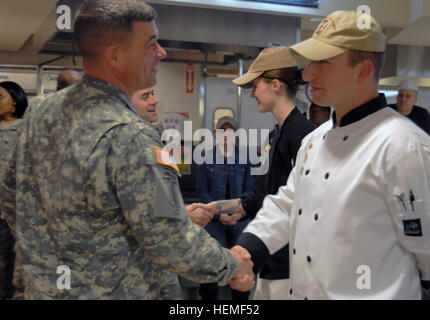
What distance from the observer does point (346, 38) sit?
4.43 feet

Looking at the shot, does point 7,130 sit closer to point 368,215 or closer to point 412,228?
point 368,215

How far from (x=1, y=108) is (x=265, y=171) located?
6.74ft

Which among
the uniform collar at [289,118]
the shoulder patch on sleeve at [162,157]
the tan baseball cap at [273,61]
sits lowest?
the shoulder patch on sleeve at [162,157]

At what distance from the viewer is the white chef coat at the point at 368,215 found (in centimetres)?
119

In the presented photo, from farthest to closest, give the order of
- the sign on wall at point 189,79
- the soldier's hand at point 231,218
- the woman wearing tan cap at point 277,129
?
the sign on wall at point 189,79 < the soldier's hand at point 231,218 < the woman wearing tan cap at point 277,129

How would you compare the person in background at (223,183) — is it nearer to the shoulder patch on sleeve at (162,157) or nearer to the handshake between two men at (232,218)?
the handshake between two men at (232,218)

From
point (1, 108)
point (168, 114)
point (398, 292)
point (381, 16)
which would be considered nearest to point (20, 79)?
point (168, 114)

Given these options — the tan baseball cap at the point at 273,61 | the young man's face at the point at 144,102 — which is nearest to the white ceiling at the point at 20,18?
the young man's face at the point at 144,102

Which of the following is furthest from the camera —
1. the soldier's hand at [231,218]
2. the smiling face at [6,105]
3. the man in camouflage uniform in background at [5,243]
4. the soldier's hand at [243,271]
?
the smiling face at [6,105]

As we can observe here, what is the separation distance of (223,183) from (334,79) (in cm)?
250

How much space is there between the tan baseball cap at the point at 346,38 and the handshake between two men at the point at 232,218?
710 millimetres

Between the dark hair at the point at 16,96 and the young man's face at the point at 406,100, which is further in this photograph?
the young man's face at the point at 406,100

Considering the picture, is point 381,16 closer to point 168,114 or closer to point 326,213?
point 168,114

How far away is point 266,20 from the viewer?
4520 mm
